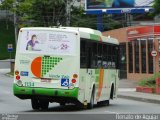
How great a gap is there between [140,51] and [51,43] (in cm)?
3204

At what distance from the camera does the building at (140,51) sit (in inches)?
1935

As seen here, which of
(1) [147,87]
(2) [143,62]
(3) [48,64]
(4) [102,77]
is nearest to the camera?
(3) [48,64]

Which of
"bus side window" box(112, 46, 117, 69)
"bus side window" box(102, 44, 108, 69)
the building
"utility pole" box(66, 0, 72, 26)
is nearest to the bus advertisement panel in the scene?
the building

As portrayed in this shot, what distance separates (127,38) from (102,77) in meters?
30.4

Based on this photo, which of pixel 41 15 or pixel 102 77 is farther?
pixel 41 15

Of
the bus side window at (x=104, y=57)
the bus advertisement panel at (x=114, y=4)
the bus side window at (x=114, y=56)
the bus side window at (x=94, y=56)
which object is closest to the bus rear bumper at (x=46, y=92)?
the bus side window at (x=94, y=56)

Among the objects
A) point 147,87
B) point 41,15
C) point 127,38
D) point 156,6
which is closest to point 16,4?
point 41,15

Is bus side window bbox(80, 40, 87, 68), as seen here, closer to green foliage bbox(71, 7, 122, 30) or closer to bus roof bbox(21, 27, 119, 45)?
bus roof bbox(21, 27, 119, 45)

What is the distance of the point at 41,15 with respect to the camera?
74500 millimetres

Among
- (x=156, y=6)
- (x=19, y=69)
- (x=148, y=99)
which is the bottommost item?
(x=148, y=99)

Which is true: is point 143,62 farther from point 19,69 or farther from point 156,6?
point 19,69

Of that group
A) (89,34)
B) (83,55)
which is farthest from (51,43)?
(89,34)

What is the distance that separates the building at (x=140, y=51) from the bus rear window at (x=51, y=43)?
26582mm

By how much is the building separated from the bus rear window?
1047 inches
